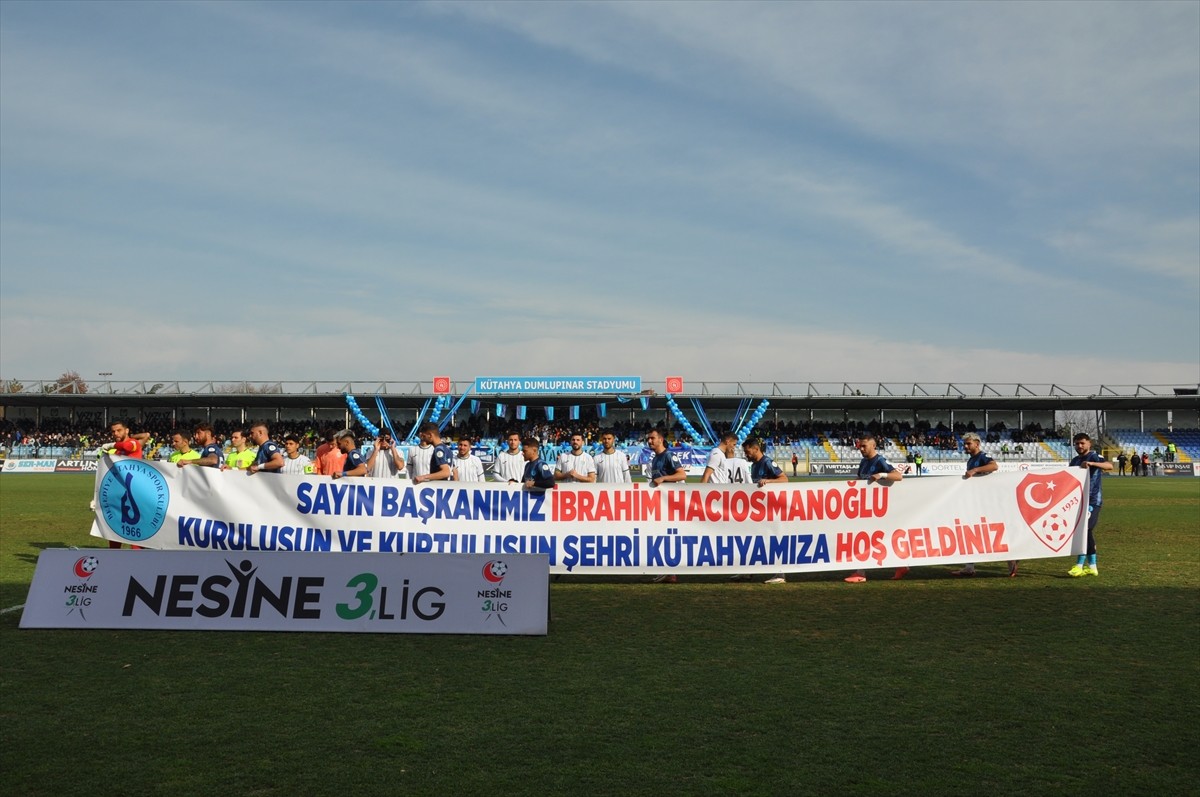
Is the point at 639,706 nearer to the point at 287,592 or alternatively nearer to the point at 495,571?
the point at 495,571

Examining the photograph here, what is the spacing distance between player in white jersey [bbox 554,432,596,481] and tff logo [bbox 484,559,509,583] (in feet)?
14.7

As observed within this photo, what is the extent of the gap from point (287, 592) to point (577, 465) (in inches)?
222

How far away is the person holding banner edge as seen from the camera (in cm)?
1174

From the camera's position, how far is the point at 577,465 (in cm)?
1312

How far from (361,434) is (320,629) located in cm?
5934

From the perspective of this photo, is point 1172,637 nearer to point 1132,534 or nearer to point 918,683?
point 918,683

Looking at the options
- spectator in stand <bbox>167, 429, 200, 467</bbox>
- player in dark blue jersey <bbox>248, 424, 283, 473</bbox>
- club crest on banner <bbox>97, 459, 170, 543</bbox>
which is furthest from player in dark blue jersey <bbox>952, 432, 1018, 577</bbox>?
spectator in stand <bbox>167, 429, 200, 467</bbox>

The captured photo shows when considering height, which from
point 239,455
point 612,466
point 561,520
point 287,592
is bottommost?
point 287,592

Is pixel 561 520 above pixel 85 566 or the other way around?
above

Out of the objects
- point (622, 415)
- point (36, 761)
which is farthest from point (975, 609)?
point (622, 415)

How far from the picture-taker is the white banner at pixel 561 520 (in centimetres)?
1128

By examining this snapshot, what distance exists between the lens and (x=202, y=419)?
6850 cm

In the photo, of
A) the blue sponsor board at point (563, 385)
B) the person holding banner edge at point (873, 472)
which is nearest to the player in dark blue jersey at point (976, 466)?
the person holding banner edge at point (873, 472)

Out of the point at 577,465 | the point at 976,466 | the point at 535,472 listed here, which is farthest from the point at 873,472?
the point at 535,472
